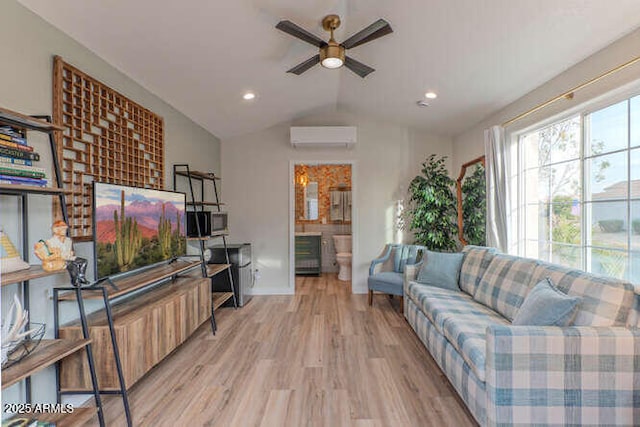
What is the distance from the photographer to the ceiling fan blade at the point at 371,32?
88.3 inches

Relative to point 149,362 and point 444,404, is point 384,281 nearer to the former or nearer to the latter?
point 444,404

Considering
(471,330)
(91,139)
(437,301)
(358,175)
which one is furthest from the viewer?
(358,175)

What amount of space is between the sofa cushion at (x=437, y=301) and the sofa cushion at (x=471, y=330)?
1.1 inches

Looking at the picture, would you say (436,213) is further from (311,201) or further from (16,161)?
(16,161)

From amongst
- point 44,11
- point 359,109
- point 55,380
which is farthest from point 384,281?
point 44,11

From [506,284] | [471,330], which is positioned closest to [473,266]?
[506,284]

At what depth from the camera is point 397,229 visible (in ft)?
17.3

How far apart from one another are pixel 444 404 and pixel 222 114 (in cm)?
379

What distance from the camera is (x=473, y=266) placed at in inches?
133

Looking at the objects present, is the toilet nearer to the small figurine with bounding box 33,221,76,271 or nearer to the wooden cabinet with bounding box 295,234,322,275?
the wooden cabinet with bounding box 295,234,322,275

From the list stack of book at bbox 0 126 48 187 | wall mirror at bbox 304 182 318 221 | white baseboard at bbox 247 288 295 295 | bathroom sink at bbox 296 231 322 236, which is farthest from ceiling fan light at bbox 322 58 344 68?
wall mirror at bbox 304 182 318 221

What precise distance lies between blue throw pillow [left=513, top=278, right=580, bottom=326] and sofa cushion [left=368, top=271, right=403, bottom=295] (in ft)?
7.11

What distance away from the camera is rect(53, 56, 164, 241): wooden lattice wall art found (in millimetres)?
2193

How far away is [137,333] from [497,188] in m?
3.35
